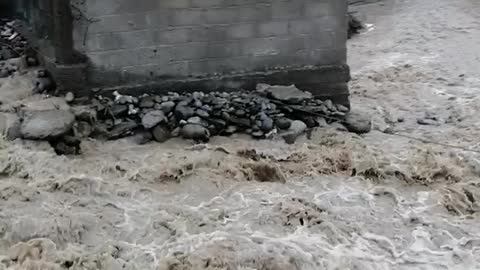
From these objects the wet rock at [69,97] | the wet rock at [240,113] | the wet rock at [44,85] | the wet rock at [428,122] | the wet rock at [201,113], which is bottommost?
the wet rock at [428,122]

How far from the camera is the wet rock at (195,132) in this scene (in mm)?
5574

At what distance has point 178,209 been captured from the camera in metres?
4.41

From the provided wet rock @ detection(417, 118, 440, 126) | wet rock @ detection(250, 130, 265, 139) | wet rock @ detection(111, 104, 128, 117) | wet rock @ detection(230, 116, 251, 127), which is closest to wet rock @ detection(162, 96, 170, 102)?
wet rock @ detection(111, 104, 128, 117)

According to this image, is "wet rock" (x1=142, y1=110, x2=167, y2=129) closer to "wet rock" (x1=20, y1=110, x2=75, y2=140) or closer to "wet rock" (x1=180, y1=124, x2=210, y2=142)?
"wet rock" (x1=180, y1=124, x2=210, y2=142)

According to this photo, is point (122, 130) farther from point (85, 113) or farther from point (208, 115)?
point (208, 115)

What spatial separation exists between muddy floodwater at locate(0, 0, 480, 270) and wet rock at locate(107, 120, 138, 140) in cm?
7

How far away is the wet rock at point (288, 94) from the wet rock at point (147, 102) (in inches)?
43.3

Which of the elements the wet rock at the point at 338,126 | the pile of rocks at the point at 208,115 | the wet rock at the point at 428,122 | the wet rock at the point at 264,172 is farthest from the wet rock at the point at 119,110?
the wet rock at the point at 428,122

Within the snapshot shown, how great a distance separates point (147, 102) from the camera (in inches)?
227

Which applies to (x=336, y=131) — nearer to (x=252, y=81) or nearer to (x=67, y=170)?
(x=252, y=81)

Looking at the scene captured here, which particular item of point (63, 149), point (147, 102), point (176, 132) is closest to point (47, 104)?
point (63, 149)

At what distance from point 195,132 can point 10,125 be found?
1.53 metres

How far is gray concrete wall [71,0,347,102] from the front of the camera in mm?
5684

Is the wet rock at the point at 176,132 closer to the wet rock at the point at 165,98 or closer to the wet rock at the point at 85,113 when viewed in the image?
the wet rock at the point at 165,98
